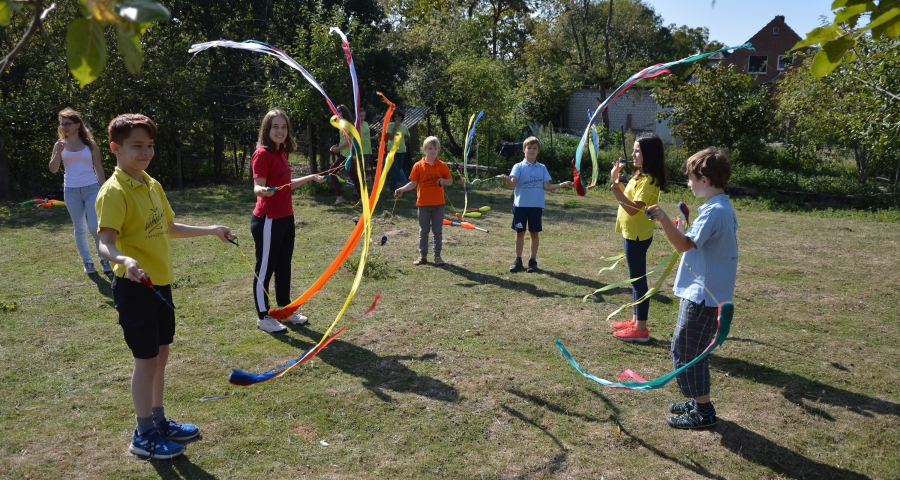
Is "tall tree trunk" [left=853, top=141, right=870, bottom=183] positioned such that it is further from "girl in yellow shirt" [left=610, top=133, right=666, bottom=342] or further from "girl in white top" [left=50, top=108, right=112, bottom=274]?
"girl in white top" [left=50, top=108, right=112, bottom=274]

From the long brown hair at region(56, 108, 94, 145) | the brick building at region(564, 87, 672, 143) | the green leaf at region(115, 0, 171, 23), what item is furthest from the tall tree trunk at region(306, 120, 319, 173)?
the brick building at region(564, 87, 672, 143)

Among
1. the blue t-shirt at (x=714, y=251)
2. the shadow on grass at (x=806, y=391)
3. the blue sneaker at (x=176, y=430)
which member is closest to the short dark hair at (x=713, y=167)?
the blue t-shirt at (x=714, y=251)

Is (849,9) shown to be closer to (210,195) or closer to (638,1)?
(210,195)

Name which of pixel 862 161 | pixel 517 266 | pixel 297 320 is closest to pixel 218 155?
pixel 517 266

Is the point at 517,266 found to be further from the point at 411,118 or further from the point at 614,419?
the point at 411,118

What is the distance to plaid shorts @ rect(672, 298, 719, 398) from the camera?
3.73m

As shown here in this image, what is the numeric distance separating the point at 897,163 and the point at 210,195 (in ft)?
51.5

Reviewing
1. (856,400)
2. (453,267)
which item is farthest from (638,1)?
(856,400)

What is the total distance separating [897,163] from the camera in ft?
47.1

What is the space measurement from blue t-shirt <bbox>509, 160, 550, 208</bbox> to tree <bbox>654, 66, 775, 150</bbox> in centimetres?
1009

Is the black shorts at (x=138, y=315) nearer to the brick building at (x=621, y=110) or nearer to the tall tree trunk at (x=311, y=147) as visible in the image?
the tall tree trunk at (x=311, y=147)

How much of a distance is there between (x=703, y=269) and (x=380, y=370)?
2404 millimetres

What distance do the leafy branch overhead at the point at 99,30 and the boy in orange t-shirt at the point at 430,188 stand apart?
19.3 ft

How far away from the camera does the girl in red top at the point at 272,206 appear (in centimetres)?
507
